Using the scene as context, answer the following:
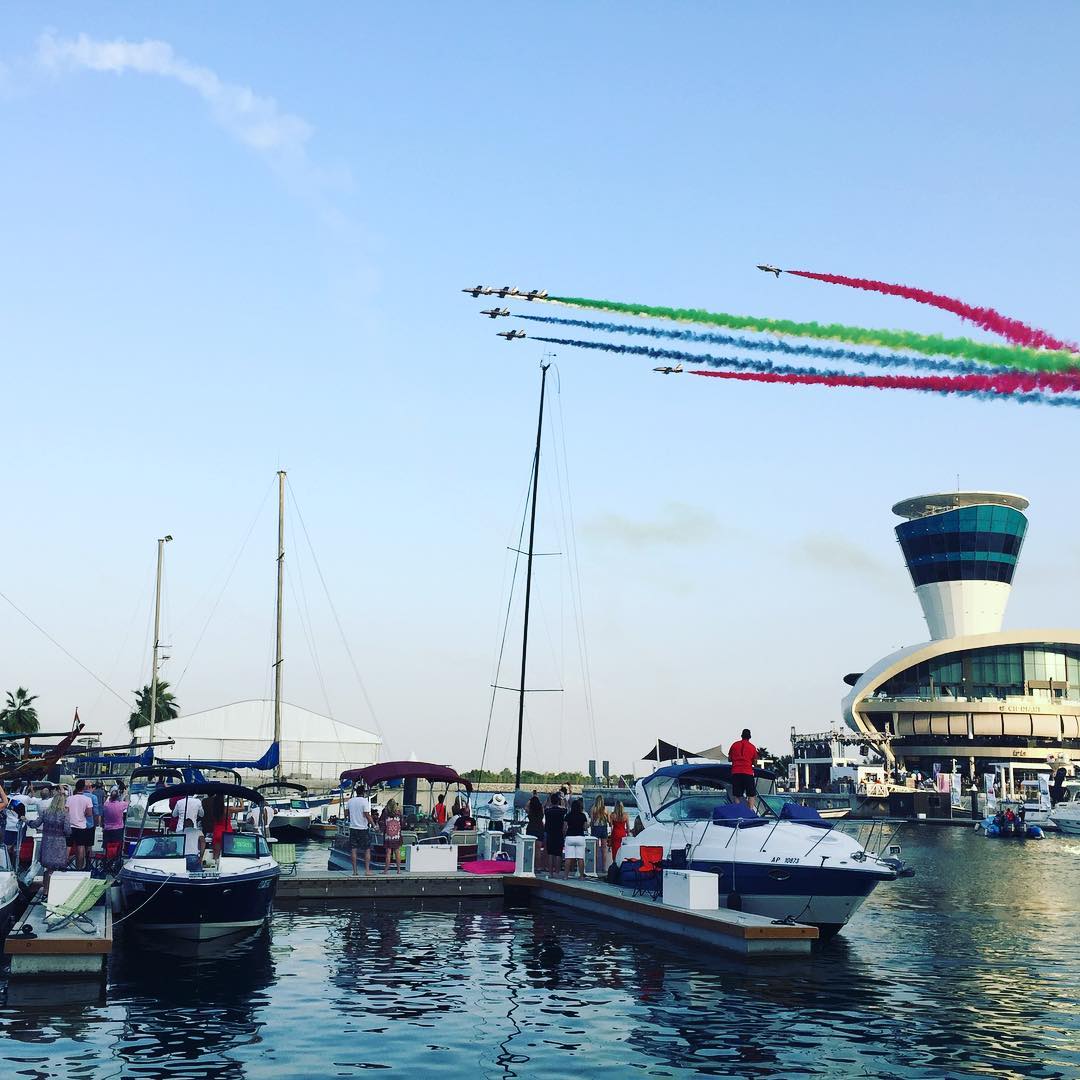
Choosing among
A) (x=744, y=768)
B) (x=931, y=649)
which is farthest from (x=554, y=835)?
(x=931, y=649)

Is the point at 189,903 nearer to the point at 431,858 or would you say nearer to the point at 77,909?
the point at 77,909

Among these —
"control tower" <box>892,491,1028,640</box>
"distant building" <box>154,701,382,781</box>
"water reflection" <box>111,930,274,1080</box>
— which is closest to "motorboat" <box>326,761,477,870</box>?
"water reflection" <box>111,930,274,1080</box>

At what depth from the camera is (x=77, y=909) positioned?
798 inches

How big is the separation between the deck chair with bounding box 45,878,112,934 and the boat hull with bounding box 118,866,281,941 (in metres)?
2.15

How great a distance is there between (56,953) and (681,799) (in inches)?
568

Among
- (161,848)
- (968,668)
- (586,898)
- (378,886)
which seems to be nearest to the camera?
(161,848)

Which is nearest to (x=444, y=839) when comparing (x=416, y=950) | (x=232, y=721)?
(x=416, y=950)

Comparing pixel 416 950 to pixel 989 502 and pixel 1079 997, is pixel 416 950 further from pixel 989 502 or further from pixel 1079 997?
pixel 989 502

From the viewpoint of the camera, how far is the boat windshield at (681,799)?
1096 inches

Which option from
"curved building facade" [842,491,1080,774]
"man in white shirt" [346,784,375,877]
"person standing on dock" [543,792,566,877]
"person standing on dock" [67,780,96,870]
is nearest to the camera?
"person standing on dock" [67,780,96,870]

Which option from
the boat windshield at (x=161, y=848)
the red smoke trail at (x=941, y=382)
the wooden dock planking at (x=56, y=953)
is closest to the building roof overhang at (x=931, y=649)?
the red smoke trail at (x=941, y=382)

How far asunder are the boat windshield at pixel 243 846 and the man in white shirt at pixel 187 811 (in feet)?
9.07

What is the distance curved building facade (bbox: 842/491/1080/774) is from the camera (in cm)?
14062

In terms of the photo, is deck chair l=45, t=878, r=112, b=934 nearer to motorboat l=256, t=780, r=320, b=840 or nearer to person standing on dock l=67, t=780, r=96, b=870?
person standing on dock l=67, t=780, r=96, b=870
